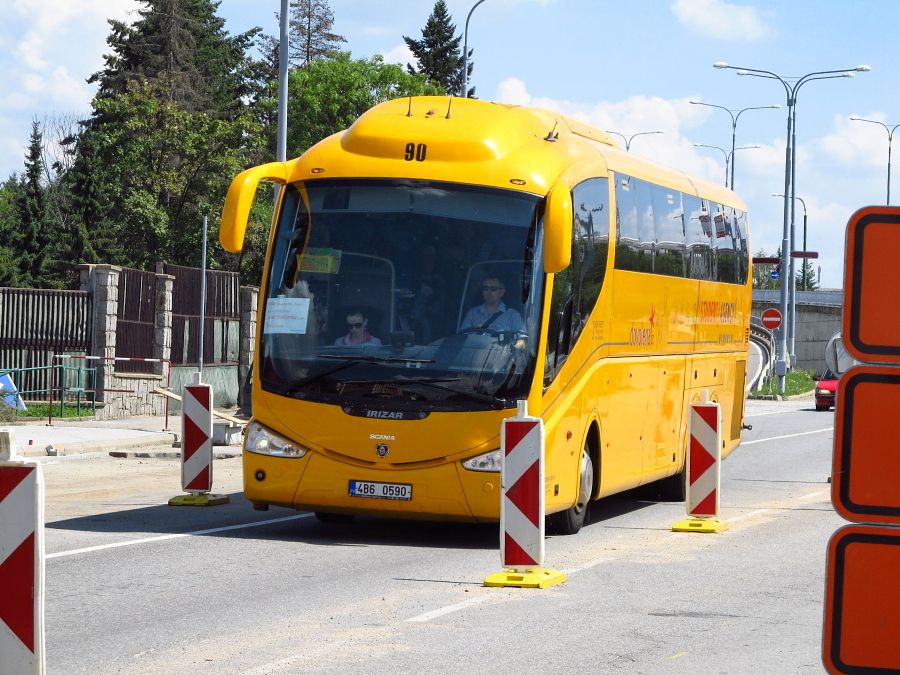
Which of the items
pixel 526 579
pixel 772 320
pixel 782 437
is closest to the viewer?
pixel 526 579

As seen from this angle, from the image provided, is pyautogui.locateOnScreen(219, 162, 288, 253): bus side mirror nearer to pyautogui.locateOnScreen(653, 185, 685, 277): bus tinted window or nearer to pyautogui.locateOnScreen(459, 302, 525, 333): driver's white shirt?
pyautogui.locateOnScreen(459, 302, 525, 333): driver's white shirt

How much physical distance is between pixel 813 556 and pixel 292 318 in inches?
190

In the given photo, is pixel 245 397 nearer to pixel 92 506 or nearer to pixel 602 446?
pixel 92 506

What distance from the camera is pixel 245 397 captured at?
28.8 metres

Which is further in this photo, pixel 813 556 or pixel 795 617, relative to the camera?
pixel 813 556

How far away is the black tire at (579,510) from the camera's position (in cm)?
1432

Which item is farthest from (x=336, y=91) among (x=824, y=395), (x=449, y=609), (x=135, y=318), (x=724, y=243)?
(x=449, y=609)

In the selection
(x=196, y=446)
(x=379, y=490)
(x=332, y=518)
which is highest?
(x=196, y=446)

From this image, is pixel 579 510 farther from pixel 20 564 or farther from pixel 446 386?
pixel 20 564

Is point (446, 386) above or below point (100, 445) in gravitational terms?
above

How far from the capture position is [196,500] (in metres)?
15.9

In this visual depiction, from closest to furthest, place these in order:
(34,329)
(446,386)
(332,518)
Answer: (446,386)
(332,518)
(34,329)

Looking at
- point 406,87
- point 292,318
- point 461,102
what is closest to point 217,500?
point 292,318

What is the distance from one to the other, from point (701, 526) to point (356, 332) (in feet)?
12.7
